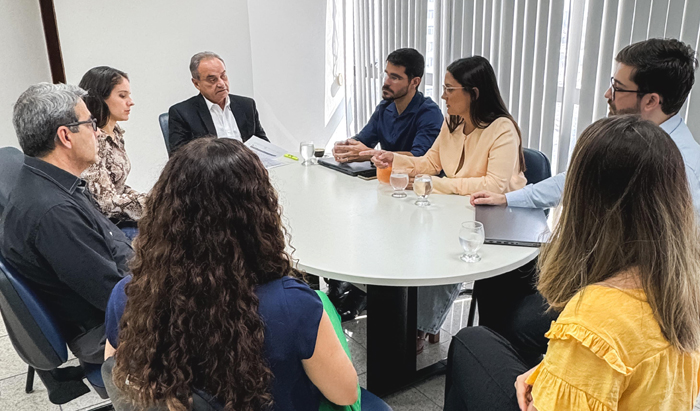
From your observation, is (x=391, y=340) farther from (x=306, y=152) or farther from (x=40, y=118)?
(x=40, y=118)

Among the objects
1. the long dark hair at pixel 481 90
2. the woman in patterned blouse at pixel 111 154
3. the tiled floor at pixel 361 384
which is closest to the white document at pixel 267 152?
the woman in patterned blouse at pixel 111 154

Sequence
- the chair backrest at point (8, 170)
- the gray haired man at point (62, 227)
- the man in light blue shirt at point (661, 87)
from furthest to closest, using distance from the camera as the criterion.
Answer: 1. the chair backrest at point (8, 170)
2. the man in light blue shirt at point (661, 87)
3. the gray haired man at point (62, 227)

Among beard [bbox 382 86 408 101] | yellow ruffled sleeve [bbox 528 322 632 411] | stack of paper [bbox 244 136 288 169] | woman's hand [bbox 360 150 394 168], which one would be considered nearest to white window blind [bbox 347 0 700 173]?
beard [bbox 382 86 408 101]

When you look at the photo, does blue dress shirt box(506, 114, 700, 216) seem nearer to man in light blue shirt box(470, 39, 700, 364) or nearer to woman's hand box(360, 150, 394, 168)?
man in light blue shirt box(470, 39, 700, 364)

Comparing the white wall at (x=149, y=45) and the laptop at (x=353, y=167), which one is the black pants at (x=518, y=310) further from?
the white wall at (x=149, y=45)

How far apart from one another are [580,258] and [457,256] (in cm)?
57

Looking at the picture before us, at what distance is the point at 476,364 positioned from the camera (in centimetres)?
138

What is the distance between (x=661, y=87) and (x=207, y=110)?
2.63 metres

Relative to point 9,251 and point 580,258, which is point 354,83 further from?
point 580,258

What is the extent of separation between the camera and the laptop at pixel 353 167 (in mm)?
2543

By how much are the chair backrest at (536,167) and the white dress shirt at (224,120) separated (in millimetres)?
1951

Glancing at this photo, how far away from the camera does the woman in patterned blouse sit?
8.07 feet

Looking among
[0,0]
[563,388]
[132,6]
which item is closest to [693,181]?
[563,388]

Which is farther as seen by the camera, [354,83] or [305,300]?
[354,83]
